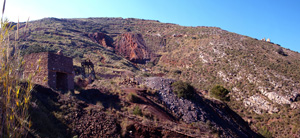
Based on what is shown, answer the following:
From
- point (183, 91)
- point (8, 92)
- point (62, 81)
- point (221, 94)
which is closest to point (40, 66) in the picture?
point (62, 81)

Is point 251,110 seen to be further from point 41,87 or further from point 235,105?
point 41,87

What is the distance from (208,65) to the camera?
117 ft

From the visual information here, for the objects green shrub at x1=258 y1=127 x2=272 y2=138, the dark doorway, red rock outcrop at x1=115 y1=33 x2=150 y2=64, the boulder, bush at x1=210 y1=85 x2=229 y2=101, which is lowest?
green shrub at x1=258 y1=127 x2=272 y2=138

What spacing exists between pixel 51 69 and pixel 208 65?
94.4 feet

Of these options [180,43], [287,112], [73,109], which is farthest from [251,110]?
[180,43]

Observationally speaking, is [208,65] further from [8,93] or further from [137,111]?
[8,93]

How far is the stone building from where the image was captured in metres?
11.2

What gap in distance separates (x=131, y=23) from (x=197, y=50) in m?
36.9

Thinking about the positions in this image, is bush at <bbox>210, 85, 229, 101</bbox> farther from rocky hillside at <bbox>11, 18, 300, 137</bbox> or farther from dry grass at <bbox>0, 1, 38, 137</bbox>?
dry grass at <bbox>0, 1, 38, 137</bbox>

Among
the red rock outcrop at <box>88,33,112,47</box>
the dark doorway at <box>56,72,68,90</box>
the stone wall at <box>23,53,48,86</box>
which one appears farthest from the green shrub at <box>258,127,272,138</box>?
the red rock outcrop at <box>88,33,112,47</box>

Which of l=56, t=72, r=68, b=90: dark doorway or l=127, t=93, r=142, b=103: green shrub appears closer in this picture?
l=56, t=72, r=68, b=90: dark doorway

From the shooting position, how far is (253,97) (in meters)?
26.4

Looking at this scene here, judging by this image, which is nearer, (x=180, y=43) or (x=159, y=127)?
(x=159, y=127)

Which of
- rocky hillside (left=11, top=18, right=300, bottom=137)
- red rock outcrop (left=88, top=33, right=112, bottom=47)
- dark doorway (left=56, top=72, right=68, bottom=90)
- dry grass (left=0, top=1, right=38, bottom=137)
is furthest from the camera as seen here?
red rock outcrop (left=88, top=33, right=112, bottom=47)
